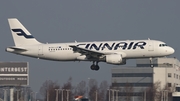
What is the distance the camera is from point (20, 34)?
93750mm

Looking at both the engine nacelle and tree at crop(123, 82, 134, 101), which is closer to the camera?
the engine nacelle

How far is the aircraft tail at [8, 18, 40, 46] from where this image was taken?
91988 millimetres

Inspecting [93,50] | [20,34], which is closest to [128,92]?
[20,34]

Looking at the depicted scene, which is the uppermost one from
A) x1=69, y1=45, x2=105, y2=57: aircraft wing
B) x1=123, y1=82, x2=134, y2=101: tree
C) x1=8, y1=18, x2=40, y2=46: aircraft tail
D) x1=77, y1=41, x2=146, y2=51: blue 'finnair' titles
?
x1=8, y1=18, x2=40, y2=46: aircraft tail

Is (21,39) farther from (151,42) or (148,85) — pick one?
(148,85)

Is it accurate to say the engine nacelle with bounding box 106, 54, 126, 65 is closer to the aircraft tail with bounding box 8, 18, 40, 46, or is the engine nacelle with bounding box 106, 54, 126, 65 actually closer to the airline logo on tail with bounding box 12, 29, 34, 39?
the aircraft tail with bounding box 8, 18, 40, 46

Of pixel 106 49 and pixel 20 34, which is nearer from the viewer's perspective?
pixel 106 49

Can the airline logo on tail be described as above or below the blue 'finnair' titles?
above

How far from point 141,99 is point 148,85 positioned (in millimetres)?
17718

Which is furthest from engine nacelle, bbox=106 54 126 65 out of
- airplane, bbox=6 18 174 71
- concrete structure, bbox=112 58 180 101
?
concrete structure, bbox=112 58 180 101

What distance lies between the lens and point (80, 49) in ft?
278

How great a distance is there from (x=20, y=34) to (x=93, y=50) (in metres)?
13.4

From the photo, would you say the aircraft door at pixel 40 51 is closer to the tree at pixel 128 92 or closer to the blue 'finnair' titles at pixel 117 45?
the blue 'finnair' titles at pixel 117 45

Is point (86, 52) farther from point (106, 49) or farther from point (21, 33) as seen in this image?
point (21, 33)
